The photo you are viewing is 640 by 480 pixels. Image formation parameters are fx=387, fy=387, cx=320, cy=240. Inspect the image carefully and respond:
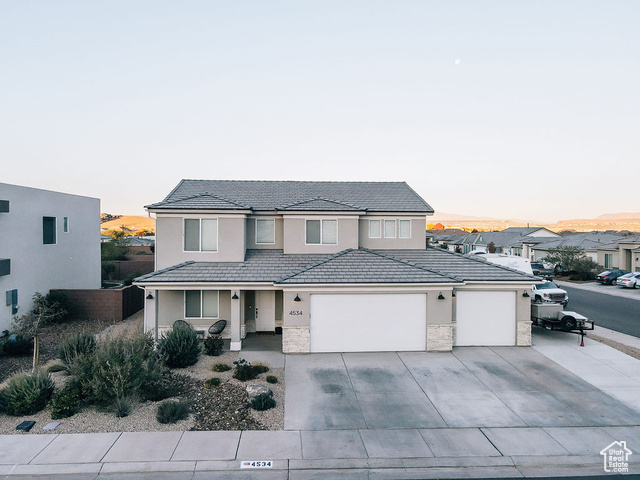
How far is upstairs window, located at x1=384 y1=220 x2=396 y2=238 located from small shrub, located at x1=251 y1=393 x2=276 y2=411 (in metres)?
11.1

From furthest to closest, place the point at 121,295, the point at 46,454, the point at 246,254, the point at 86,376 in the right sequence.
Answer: the point at 121,295 → the point at 246,254 → the point at 86,376 → the point at 46,454

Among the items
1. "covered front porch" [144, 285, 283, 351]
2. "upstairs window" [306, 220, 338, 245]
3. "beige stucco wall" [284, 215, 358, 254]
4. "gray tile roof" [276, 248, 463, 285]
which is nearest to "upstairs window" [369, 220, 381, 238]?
"beige stucco wall" [284, 215, 358, 254]

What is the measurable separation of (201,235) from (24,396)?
8.75 meters

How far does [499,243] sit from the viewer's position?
5919 centimetres

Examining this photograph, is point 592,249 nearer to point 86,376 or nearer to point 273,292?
point 273,292

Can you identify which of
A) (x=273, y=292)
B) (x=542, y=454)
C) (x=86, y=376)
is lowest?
(x=542, y=454)

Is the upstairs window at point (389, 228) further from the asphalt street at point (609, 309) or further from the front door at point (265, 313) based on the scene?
the asphalt street at point (609, 309)

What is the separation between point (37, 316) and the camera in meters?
16.0

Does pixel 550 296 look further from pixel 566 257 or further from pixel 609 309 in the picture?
pixel 566 257

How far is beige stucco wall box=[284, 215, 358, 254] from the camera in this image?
1786 centimetres

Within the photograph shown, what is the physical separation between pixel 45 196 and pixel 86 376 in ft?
44.5

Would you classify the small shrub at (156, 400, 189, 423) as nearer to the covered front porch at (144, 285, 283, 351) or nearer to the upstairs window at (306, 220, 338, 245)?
the covered front porch at (144, 285, 283, 351)

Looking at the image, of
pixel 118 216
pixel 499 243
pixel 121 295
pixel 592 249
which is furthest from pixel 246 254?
pixel 118 216

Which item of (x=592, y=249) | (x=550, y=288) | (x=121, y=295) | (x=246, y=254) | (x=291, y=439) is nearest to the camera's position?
(x=291, y=439)
